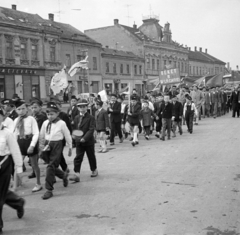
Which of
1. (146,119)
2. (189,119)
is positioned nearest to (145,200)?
(146,119)

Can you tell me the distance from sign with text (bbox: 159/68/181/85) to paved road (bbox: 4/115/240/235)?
16.0 meters

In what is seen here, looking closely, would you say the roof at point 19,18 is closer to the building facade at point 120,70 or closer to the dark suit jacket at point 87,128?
the building facade at point 120,70

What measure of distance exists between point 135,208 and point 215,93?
61.4ft

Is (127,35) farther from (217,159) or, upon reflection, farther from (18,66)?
(217,159)

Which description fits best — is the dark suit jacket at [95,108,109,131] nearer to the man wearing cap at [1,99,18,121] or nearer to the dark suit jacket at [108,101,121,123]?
the dark suit jacket at [108,101,121,123]

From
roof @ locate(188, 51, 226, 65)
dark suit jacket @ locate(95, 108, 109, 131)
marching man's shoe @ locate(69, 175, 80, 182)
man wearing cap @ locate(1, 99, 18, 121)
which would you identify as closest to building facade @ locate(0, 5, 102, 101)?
dark suit jacket @ locate(95, 108, 109, 131)

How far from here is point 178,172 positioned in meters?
8.02

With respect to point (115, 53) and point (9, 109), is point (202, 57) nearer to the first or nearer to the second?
point (115, 53)

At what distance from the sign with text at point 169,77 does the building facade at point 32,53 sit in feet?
32.2

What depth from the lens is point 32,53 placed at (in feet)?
125

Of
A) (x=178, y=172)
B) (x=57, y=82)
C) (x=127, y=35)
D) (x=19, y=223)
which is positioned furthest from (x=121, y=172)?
(x=127, y=35)

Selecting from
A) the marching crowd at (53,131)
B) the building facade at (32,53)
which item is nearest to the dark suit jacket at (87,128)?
the marching crowd at (53,131)

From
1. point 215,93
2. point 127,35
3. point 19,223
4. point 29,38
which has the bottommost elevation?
point 19,223

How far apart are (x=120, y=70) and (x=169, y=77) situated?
89.5ft
